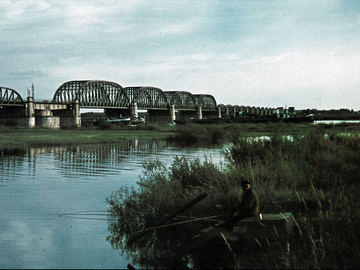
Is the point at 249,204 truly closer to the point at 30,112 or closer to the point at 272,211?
the point at 272,211

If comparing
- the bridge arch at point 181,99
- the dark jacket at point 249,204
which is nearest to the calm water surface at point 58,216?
the dark jacket at point 249,204

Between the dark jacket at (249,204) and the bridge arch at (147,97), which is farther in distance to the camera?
the bridge arch at (147,97)

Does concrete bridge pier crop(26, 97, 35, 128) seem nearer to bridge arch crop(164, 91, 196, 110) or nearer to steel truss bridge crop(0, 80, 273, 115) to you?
steel truss bridge crop(0, 80, 273, 115)

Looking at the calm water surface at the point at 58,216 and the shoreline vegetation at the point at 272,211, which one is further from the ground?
the shoreline vegetation at the point at 272,211

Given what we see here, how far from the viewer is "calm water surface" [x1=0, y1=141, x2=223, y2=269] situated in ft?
32.1

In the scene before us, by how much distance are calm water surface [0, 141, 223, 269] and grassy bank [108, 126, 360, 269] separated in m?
0.74

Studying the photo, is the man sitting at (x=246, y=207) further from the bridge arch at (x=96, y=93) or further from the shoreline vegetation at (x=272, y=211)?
the bridge arch at (x=96, y=93)

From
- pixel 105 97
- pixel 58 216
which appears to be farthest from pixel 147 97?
pixel 58 216

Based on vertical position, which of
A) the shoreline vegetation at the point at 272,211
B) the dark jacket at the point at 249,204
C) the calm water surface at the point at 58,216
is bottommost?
the calm water surface at the point at 58,216

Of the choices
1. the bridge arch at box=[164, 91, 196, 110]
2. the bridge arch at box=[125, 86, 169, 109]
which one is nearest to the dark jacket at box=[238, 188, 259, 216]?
the bridge arch at box=[125, 86, 169, 109]

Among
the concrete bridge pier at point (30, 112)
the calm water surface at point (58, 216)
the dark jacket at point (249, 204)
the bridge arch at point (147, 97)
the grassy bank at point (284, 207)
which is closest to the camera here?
the grassy bank at point (284, 207)

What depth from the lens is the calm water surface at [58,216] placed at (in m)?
9.78

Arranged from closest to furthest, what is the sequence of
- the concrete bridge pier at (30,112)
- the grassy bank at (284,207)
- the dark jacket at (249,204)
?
the grassy bank at (284,207), the dark jacket at (249,204), the concrete bridge pier at (30,112)

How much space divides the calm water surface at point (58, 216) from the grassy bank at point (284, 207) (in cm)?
74
